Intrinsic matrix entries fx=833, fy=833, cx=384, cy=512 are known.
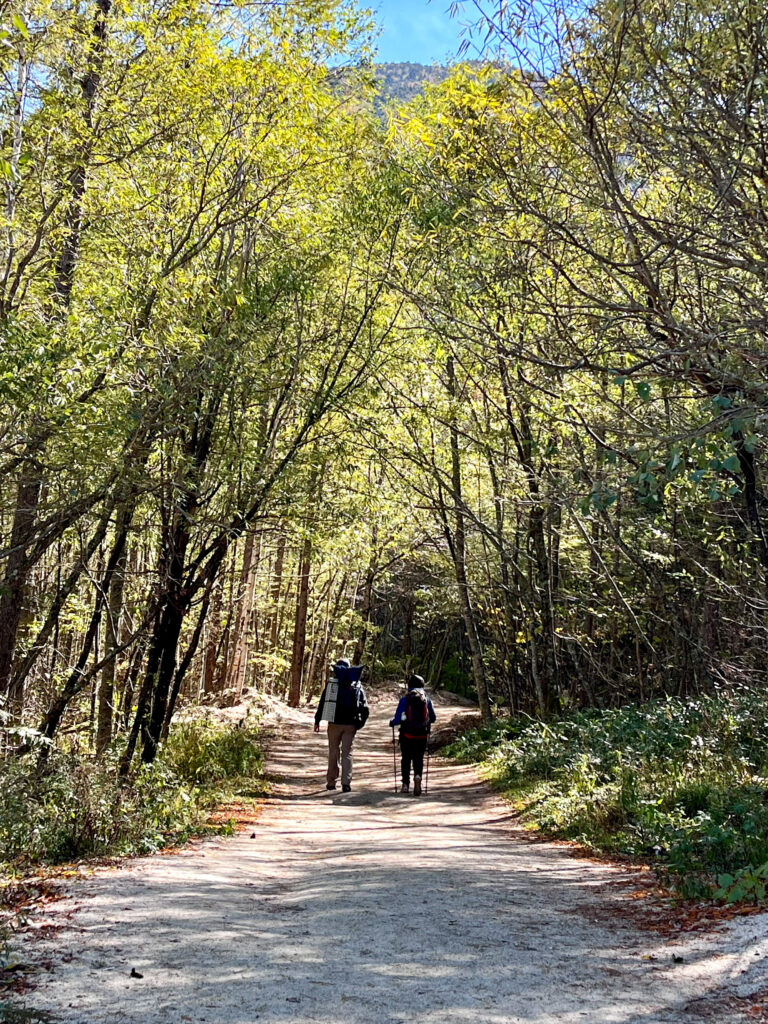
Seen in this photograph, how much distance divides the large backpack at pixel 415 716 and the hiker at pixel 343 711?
0.65m

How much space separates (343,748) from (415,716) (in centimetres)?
124

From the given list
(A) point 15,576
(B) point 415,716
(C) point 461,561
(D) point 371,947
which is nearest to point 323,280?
(A) point 15,576

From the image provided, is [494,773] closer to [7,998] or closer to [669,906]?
[669,906]

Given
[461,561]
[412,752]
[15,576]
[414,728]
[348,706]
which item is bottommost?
[412,752]

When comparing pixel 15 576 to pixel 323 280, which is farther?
pixel 323 280

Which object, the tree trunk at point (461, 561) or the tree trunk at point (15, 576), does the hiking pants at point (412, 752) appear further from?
the tree trunk at point (15, 576)

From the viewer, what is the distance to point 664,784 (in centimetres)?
892

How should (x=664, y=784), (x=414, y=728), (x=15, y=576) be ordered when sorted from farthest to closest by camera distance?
(x=414, y=728) < (x=664, y=784) < (x=15, y=576)

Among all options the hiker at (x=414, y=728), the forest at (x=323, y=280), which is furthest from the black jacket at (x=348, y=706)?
the forest at (x=323, y=280)

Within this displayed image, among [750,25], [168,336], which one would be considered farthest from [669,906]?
[168,336]

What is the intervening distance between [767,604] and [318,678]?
1209 inches

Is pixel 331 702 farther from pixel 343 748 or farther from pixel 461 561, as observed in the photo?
pixel 461 561

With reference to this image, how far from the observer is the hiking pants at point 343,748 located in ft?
42.0

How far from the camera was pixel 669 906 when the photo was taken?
18.8ft
